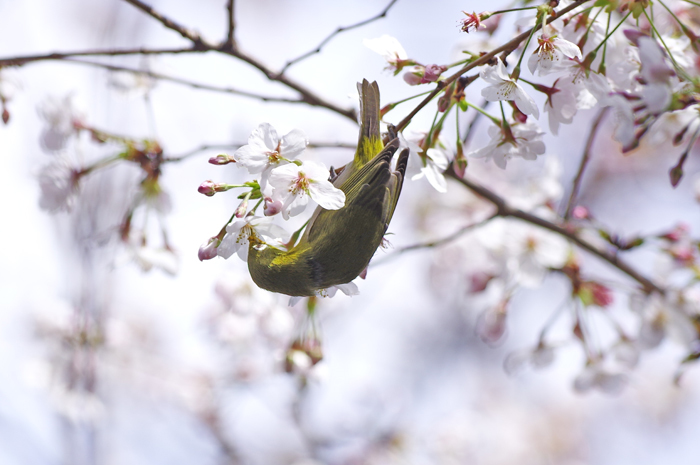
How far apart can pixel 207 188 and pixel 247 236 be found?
13cm

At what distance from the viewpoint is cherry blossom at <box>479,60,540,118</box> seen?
98 centimetres

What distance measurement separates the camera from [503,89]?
1012mm

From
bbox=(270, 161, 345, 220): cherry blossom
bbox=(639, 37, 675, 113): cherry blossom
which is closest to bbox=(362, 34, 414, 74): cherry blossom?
bbox=(270, 161, 345, 220): cherry blossom

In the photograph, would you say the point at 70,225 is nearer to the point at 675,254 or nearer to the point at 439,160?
the point at 439,160

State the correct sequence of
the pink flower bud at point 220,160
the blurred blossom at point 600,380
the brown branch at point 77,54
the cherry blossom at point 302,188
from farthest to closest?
the blurred blossom at point 600,380 → the brown branch at point 77,54 → the pink flower bud at point 220,160 → the cherry blossom at point 302,188

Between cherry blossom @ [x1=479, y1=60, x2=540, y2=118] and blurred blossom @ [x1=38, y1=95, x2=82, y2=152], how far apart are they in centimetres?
139

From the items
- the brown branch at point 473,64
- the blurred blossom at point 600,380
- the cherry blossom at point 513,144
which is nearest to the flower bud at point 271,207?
the brown branch at point 473,64

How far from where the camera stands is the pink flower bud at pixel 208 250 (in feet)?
3.46

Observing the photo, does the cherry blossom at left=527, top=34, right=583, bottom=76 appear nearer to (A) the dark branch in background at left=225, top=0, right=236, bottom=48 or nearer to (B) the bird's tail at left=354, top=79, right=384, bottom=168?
A: (B) the bird's tail at left=354, top=79, right=384, bottom=168

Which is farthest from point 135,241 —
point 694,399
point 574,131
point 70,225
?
point 694,399

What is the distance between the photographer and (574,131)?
6.85 meters

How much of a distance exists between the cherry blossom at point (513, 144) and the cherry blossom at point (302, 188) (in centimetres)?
45

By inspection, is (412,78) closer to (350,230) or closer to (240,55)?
(350,230)

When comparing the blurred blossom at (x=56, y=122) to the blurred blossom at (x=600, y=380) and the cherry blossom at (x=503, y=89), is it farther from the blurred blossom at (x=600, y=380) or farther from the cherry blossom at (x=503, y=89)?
the blurred blossom at (x=600, y=380)
